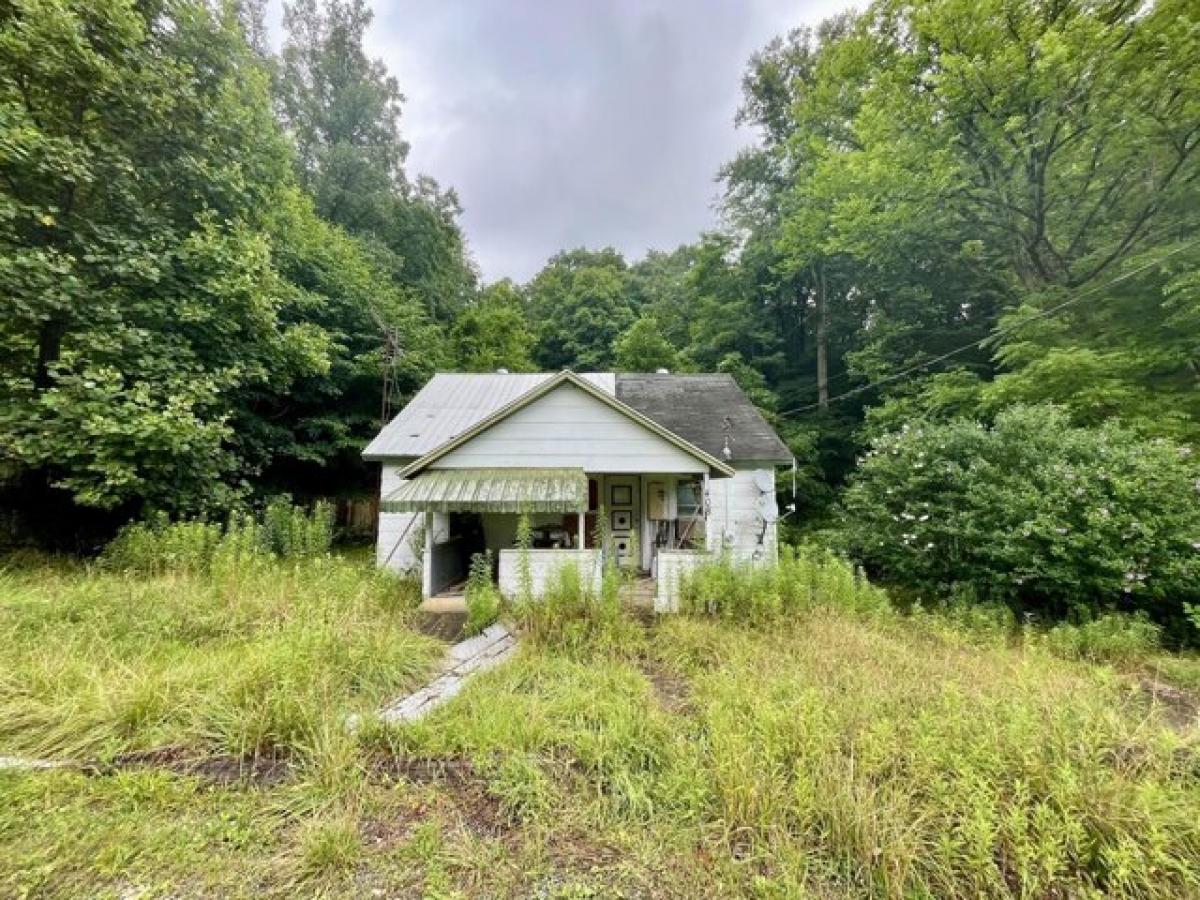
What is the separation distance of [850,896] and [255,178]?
15.4 metres

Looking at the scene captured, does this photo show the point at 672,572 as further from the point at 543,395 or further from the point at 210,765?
the point at 210,765

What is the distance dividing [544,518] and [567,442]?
200cm

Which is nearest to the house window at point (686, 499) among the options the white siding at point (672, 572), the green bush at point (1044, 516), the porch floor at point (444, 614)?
the white siding at point (672, 572)

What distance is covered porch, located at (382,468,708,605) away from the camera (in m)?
7.70

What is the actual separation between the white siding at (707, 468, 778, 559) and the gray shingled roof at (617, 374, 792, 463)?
579mm

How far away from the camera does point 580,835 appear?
9.01 ft

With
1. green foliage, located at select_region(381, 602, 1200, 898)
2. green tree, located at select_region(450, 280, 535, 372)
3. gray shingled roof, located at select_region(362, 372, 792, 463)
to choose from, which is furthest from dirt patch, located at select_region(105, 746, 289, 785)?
green tree, located at select_region(450, 280, 535, 372)

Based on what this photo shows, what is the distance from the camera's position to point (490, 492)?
26.3 feet

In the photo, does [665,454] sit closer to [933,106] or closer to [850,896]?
[850,896]

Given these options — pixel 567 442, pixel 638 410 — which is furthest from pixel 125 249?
pixel 638 410

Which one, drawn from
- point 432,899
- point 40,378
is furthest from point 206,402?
point 432,899

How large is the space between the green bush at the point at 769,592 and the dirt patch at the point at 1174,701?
2.45m

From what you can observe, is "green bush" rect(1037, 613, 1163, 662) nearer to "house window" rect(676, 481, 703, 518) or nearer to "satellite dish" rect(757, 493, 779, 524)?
"satellite dish" rect(757, 493, 779, 524)

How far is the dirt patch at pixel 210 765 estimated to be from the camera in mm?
3143
